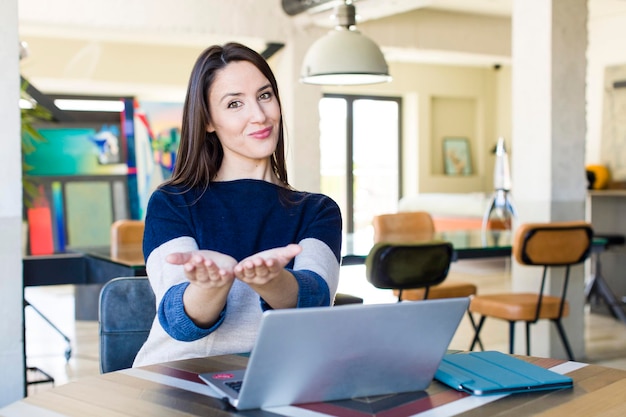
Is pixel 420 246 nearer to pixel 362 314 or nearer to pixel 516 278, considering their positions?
pixel 516 278

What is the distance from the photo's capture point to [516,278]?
5.25m

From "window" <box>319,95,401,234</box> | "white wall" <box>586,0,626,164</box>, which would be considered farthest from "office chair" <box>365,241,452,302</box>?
"window" <box>319,95,401,234</box>

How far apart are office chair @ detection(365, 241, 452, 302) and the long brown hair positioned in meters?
A: 2.14

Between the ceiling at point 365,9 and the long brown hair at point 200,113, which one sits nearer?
the long brown hair at point 200,113

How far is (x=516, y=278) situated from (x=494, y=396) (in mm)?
4075

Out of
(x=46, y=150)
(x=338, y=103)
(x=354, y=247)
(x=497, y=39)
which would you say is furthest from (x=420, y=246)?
(x=338, y=103)

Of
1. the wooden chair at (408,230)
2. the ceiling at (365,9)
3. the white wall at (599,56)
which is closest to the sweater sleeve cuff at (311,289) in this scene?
the wooden chair at (408,230)

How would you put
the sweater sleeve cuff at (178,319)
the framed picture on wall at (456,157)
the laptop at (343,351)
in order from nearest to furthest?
the laptop at (343,351)
the sweater sleeve cuff at (178,319)
the framed picture on wall at (456,157)

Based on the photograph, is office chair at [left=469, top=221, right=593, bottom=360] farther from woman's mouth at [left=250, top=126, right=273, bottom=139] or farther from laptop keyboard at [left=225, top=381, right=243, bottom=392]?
laptop keyboard at [left=225, top=381, right=243, bottom=392]

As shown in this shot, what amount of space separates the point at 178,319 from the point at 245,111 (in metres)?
0.47

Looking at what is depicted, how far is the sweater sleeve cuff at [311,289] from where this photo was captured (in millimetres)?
1569

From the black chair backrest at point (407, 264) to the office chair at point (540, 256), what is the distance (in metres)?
0.39

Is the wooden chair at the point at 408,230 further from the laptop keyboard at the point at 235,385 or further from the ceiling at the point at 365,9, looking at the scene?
the laptop keyboard at the point at 235,385

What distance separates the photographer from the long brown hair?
1749mm
